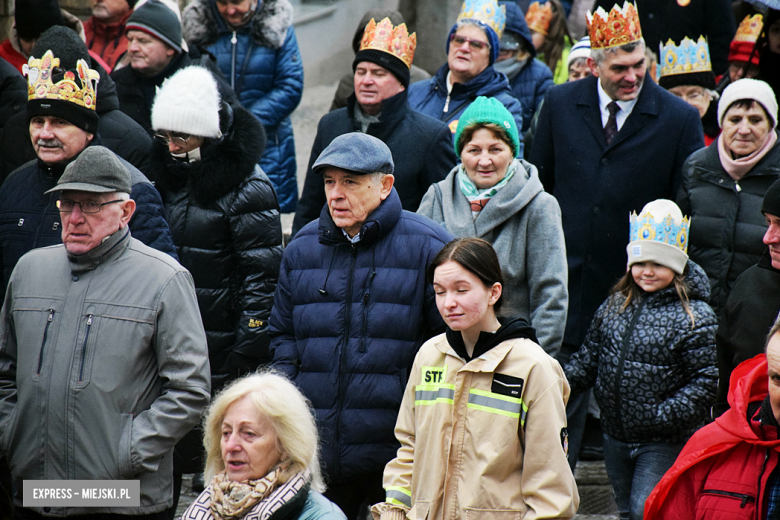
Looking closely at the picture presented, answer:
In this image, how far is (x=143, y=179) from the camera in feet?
16.4

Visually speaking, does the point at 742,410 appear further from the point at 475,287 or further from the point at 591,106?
the point at 591,106

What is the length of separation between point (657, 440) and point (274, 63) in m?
4.24

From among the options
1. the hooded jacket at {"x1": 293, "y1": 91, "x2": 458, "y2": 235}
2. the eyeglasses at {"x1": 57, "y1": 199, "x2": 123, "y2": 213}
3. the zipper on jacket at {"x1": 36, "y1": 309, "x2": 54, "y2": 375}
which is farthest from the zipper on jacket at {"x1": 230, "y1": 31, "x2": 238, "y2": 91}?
the zipper on jacket at {"x1": 36, "y1": 309, "x2": 54, "y2": 375}

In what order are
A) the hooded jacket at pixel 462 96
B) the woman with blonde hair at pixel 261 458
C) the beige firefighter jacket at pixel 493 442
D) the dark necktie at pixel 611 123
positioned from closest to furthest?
the woman with blonde hair at pixel 261 458, the beige firefighter jacket at pixel 493 442, the dark necktie at pixel 611 123, the hooded jacket at pixel 462 96

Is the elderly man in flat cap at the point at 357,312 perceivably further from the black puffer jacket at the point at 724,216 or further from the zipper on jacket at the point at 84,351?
the black puffer jacket at the point at 724,216

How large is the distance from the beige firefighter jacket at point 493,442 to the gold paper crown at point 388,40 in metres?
2.82

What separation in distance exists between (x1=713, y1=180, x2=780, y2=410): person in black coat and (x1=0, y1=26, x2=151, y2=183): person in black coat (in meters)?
3.20

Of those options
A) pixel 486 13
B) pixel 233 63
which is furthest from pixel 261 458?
pixel 233 63

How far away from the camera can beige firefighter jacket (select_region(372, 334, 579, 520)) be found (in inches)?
141

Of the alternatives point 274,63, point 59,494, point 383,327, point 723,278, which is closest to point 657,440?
point 723,278

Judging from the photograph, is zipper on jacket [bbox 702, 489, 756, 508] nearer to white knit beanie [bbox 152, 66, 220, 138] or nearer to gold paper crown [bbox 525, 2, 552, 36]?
white knit beanie [bbox 152, 66, 220, 138]

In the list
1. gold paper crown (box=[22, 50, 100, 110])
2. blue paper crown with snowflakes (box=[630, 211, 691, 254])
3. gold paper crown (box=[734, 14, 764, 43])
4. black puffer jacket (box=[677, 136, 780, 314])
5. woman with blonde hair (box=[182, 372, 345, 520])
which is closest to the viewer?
woman with blonde hair (box=[182, 372, 345, 520])

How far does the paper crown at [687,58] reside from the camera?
7762 mm

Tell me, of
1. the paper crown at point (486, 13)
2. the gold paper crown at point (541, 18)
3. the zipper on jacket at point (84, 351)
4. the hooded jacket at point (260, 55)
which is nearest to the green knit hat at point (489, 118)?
the paper crown at point (486, 13)
